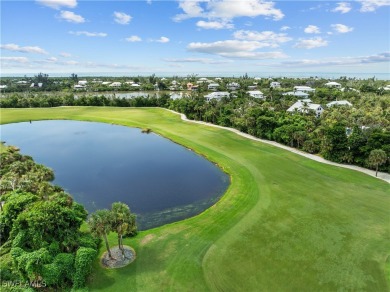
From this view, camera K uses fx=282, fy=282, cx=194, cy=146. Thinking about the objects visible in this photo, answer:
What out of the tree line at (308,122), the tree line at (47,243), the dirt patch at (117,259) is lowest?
the dirt patch at (117,259)

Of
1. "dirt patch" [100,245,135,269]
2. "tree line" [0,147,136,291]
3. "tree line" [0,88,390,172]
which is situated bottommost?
"dirt patch" [100,245,135,269]

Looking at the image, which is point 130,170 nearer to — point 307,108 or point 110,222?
point 110,222

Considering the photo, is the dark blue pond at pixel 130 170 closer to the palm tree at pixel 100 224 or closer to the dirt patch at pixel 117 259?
the dirt patch at pixel 117 259

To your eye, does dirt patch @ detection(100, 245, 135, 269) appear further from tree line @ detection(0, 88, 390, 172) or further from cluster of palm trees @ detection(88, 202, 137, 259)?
tree line @ detection(0, 88, 390, 172)

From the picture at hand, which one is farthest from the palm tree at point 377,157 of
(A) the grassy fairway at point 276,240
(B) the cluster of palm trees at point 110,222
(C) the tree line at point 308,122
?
(B) the cluster of palm trees at point 110,222

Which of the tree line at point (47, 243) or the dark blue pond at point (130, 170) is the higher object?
the tree line at point (47, 243)

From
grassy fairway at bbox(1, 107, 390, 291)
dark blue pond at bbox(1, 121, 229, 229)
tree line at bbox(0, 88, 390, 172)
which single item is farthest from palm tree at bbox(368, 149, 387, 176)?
dark blue pond at bbox(1, 121, 229, 229)

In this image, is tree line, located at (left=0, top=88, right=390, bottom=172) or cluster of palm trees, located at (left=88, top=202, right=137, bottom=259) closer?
cluster of palm trees, located at (left=88, top=202, right=137, bottom=259)
